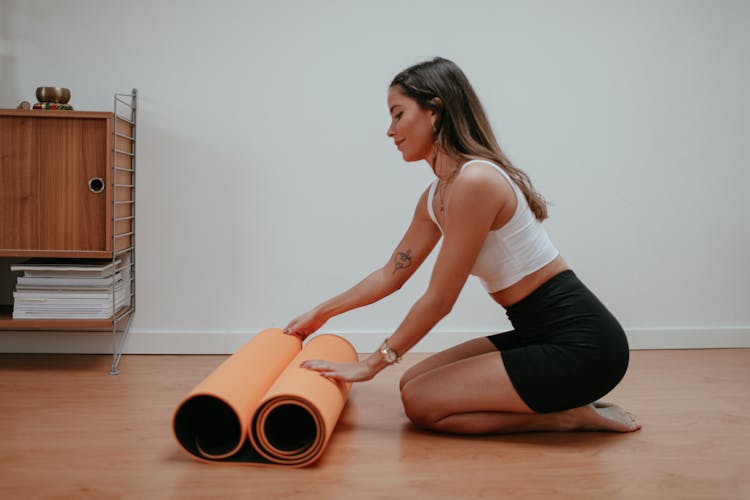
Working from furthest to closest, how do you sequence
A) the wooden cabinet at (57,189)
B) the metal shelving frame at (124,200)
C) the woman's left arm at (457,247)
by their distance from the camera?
the metal shelving frame at (124,200) < the wooden cabinet at (57,189) < the woman's left arm at (457,247)

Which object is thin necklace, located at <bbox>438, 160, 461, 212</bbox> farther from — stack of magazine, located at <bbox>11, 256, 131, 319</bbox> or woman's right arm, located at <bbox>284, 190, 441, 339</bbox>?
stack of magazine, located at <bbox>11, 256, 131, 319</bbox>

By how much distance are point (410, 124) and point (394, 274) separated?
522 mm

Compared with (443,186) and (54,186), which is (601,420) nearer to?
(443,186)

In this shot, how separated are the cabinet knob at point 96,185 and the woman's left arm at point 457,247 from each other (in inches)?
52.9

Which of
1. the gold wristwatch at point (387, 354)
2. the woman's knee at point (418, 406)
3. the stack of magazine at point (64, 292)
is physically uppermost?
the gold wristwatch at point (387, 354)

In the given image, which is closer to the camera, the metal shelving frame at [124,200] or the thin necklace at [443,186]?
the thin necklace at [443,186]

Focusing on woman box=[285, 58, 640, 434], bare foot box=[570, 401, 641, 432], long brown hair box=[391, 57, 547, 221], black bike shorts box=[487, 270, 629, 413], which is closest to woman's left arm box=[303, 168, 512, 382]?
woman box=[285, 58, 640, 434]

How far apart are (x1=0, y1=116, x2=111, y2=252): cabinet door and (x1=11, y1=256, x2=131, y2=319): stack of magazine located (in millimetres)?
82

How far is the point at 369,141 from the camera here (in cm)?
327

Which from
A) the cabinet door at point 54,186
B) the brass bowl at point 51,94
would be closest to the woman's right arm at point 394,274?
the cabinet door at point 54,186

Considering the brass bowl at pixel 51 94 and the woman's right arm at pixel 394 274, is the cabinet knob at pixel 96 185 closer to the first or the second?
the brass bowl at pixel 51 94

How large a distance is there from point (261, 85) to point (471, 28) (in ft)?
3.13

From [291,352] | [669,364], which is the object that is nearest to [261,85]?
[291,352]

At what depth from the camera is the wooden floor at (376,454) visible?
1.72 metres
